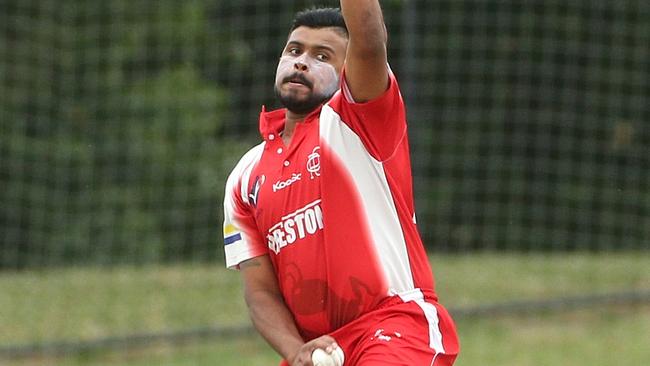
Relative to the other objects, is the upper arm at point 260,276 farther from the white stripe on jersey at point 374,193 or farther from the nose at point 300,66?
the nose at point 300,66

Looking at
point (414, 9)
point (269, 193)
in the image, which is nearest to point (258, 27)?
point (414, 9)

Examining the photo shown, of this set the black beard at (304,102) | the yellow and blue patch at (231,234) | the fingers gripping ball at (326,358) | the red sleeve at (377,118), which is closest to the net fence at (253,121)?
the yellow and blue patch at (231,234)

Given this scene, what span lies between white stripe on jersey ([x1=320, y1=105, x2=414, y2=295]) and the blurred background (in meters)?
6.41

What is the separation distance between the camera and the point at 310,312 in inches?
178

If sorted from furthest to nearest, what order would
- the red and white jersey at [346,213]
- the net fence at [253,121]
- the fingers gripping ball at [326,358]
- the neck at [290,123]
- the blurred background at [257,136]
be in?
the net fence at [253,121], the blurred background at [257,136], the neck at [290,123], the red and white jersey at [346,213], the fingers gripping ball at [326,358]

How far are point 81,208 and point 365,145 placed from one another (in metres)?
8.32

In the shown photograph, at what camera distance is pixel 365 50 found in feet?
13.7

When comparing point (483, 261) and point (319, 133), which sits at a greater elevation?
point (319, 133)

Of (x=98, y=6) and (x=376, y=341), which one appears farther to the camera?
(x=98, y=6)

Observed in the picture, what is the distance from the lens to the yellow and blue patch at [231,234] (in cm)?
477

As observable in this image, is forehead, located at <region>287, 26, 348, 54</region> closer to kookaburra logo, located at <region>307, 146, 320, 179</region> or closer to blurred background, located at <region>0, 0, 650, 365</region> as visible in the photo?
kookaburra logo, located at <region>307, 146, 320, 179</region>

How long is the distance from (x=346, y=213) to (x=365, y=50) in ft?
1.80

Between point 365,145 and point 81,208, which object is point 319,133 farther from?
point 81,208

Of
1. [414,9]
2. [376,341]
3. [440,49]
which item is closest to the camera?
[376,341]
